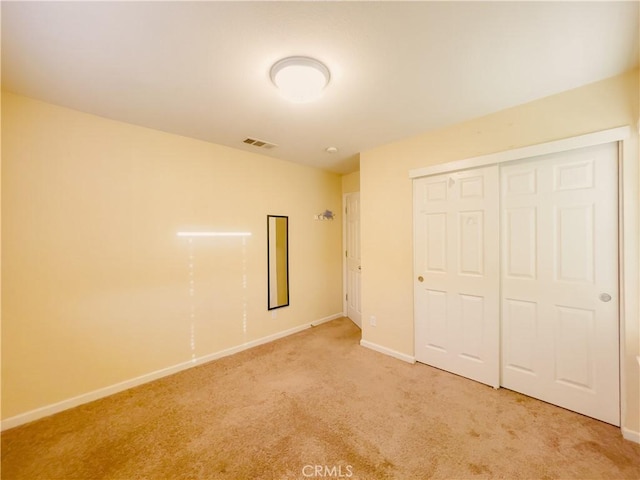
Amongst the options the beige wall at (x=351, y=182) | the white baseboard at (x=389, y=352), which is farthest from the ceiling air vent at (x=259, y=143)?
the white baseboard at (x=389, y=352)

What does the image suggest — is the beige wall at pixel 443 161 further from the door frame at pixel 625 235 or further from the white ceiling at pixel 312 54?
the white ceiling at pixel 312 54

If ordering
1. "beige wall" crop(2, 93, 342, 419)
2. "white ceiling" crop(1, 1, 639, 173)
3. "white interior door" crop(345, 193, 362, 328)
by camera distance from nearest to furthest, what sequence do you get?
"white ceiling" crop(1, 1, 639, 173) < "beige wall" crop(2, 93, 342, 419) < "white interior door" crop(345, 193, 362, 328)

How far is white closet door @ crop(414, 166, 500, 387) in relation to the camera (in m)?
2.40

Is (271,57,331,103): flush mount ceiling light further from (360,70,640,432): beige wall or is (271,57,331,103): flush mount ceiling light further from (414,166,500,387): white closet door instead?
(414,166,500,387): white closet door

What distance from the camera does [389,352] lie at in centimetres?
311

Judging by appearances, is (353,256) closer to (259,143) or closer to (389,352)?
(389,352)

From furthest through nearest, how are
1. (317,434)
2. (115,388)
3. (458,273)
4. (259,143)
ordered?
(259,143)
(458,273)
(115,388)
(317,434)

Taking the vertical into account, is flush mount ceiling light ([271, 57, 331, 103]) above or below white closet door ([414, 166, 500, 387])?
above

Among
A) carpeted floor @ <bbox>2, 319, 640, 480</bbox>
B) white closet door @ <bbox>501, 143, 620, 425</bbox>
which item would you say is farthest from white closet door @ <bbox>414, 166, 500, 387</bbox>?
carpeted floor @ <bbox>2, 319, 640, 480</bbox>

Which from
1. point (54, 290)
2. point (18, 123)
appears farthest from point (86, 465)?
point (18, 123)

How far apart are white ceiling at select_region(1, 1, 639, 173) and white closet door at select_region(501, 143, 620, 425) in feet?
2.25

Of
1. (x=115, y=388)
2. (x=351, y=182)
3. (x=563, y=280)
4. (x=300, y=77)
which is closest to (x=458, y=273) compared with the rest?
(x=563, y=280)

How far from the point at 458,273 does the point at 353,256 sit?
1905 mm

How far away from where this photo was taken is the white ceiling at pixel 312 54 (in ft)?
4.30
